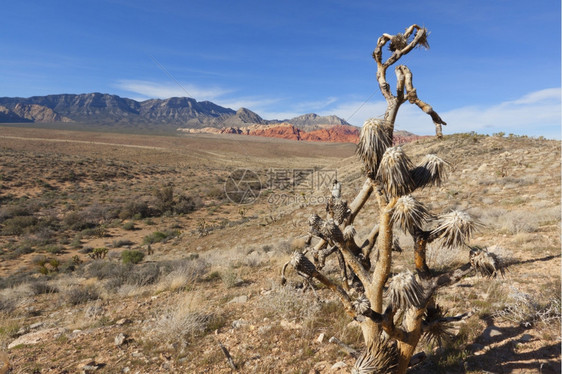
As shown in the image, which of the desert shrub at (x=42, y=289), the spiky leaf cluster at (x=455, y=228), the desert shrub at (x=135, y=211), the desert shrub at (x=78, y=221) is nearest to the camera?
the spiky leaf cluster at (x=455, y=228)

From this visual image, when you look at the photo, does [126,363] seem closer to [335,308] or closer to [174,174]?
[335,308]

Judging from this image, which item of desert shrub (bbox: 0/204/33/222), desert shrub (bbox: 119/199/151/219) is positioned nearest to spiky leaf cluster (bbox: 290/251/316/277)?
desert shrub (bbox: 119/199/151/219)

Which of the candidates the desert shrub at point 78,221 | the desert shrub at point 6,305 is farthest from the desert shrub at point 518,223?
the desert shrub at point 78,221

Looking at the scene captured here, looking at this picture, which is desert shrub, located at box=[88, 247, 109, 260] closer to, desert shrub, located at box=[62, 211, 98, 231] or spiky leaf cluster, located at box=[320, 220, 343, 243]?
desert shrub, located at box=[62, 211, 98, 231]

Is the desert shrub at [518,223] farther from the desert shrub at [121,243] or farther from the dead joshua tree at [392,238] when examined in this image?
the desert shrub at [121,243]

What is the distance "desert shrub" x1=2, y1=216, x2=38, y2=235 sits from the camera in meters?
19.2

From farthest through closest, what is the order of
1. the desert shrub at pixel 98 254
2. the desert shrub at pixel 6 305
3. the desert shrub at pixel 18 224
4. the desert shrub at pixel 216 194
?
the desert shrub at pixel 216 194 → the desert shrub at pixel 18 224 → the desert shrub at pixel 98 254 → the desert shrub at pixel 6 305

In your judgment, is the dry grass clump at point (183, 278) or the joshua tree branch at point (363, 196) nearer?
the joshua tree branch at point (363, 196)

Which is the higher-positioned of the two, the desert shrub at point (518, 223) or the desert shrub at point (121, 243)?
the desert shrub at point (518, 223)

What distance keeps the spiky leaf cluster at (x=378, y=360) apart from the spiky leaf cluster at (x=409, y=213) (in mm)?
1346

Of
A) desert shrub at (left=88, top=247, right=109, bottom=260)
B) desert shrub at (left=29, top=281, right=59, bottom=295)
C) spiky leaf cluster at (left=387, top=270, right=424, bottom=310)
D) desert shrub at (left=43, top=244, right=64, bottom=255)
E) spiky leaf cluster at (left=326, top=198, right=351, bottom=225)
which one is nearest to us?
spiky leaf cluster at (left=387, top=270, right=424, bottom=310)

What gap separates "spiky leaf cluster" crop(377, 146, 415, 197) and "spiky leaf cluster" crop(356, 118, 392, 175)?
14 centimetres

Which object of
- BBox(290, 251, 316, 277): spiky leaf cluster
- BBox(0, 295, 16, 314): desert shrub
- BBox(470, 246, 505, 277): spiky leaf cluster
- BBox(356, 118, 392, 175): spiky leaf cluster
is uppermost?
BBox(356, 118, 392, 175): spiky leaf cluster

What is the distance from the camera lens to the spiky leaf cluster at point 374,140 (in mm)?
2545
